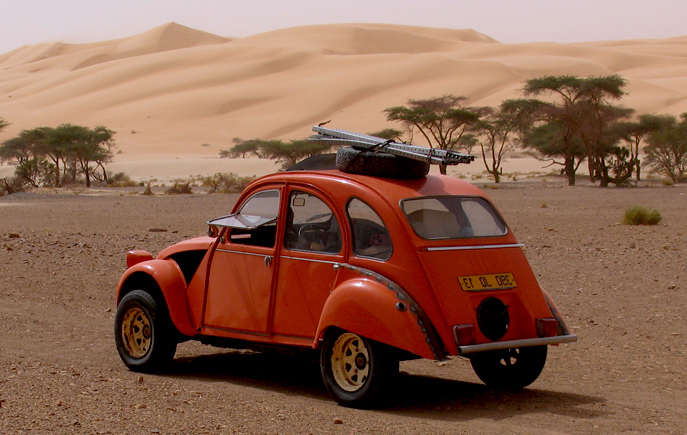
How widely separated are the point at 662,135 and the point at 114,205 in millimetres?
35069

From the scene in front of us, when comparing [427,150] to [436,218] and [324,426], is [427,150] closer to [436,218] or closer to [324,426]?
[436,218]

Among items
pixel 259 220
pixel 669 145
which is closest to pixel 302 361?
pixel 259 220

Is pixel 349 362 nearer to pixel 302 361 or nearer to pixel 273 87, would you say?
pixel 302 361

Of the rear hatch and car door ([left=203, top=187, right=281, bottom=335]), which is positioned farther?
car door ([left=203, top=187, right=281, bottom=335])

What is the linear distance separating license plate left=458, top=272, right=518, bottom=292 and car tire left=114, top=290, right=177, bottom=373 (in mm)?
2587

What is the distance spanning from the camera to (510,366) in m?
6.80

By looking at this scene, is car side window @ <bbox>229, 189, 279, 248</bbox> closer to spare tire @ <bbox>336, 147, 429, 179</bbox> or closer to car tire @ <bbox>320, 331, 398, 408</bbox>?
spare tire @ <bbox>336, 147, 429, 179</bbox>

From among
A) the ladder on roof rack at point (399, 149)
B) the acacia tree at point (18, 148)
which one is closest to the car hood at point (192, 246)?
the ladder on roof rack at point (399, 149)

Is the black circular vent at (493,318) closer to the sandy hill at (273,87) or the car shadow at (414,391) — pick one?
the car shadow at (414,391)

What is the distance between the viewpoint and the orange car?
19.2 feet

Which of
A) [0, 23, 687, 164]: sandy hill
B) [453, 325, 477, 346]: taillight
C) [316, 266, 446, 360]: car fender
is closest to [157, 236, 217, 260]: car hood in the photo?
[316, 266, 446, 360]: car fender

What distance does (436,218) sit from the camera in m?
6.33

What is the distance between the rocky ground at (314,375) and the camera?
5508mm

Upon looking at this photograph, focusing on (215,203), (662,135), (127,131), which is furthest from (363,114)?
(215,203)
